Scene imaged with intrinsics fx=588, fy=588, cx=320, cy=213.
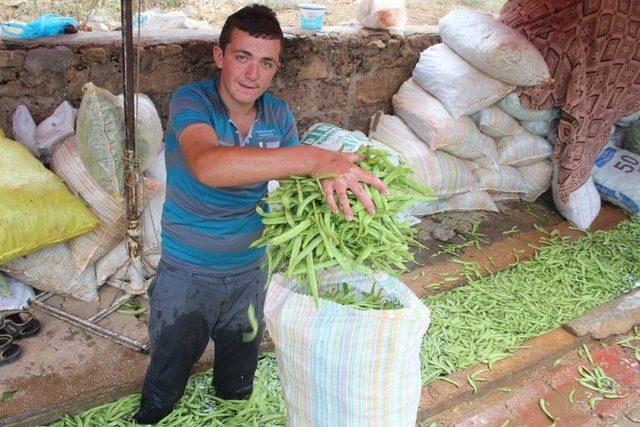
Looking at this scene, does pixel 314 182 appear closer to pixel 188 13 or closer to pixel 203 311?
pixel 203 311

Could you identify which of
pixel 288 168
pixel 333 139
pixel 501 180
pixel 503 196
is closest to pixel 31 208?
pixel 288 168

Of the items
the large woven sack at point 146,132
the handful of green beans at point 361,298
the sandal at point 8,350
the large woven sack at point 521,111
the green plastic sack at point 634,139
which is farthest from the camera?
the green plastic sack at point 634,139

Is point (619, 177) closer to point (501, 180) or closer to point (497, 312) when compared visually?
point (501, 180)

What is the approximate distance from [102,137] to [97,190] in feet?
1.09

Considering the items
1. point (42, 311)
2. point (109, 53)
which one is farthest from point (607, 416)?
point (109, 53)

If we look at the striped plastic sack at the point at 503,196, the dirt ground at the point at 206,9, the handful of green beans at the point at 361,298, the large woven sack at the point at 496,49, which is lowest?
the striped plastic sack at the point at 503,196

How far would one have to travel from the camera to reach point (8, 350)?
9.66 feet

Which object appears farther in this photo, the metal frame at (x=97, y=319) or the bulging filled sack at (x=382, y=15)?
the bulging filled sack at (x=382, y=15)

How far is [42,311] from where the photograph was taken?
130 inches

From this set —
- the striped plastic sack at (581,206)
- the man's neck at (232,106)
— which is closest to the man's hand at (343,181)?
the man's neck at (232,106)

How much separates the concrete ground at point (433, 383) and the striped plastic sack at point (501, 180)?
1408 mm

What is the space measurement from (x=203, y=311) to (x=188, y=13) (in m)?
4.94

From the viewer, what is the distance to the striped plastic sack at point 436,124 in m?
4.61

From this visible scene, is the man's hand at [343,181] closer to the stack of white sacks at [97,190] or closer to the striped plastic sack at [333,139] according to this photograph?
the stack of white sacks at [97,190]
